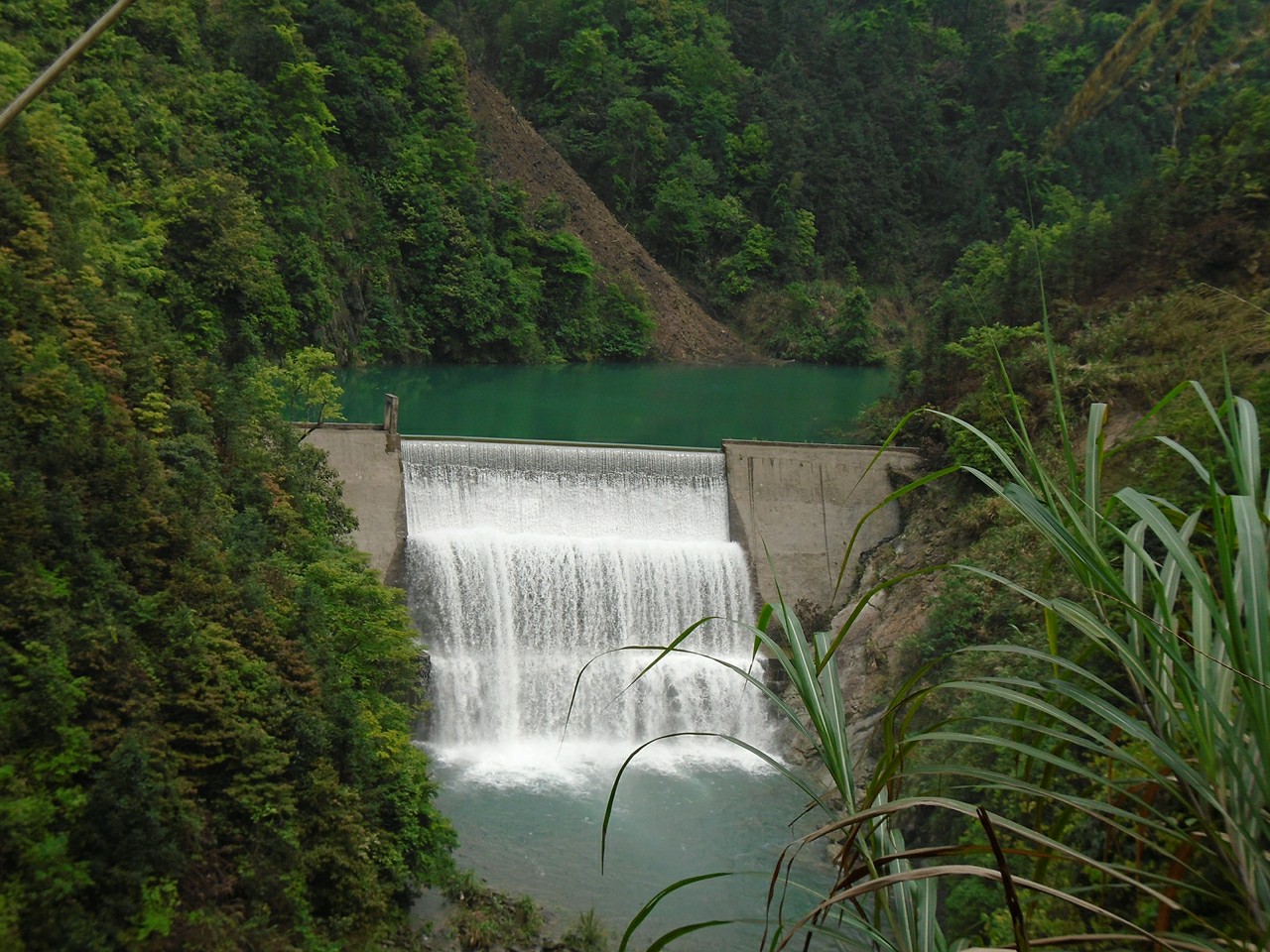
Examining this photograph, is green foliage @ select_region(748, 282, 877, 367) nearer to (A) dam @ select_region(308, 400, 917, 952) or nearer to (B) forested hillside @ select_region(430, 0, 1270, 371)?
(B) forested hillside @ select_region(430, 0, 1270, 371)

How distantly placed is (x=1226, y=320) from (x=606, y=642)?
826 centimetres

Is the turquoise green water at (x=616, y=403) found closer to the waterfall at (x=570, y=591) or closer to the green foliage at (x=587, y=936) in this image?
the waterfall at (x=570, y=591)

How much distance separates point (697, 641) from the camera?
51.5ft

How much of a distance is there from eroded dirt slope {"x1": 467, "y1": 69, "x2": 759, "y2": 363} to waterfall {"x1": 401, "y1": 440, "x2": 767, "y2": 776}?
69.8 feet

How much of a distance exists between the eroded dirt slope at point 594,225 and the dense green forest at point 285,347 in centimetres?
135

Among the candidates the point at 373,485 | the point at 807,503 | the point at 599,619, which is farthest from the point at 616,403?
the point at 599,619

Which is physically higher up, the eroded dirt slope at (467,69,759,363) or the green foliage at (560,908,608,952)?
the eroded dirt slope at (467,69,759,363)

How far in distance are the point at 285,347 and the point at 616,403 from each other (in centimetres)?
894

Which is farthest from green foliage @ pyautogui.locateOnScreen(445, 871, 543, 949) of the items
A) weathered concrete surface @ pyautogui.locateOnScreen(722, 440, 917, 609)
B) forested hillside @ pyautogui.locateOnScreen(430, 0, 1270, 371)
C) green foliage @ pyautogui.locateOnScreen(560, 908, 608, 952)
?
forested hillside @ pyautogui.locateOnScreen(430, 0, 1270, 371)

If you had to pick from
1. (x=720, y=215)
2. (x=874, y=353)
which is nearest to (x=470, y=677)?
(x=874, y=353)

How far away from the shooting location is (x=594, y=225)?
38938 millimetres

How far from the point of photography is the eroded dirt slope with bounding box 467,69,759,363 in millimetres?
37688

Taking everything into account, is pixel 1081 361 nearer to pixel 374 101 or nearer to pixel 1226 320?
pixel 1226 320

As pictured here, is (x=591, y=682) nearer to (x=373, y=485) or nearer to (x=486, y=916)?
(x=373, y=485)
